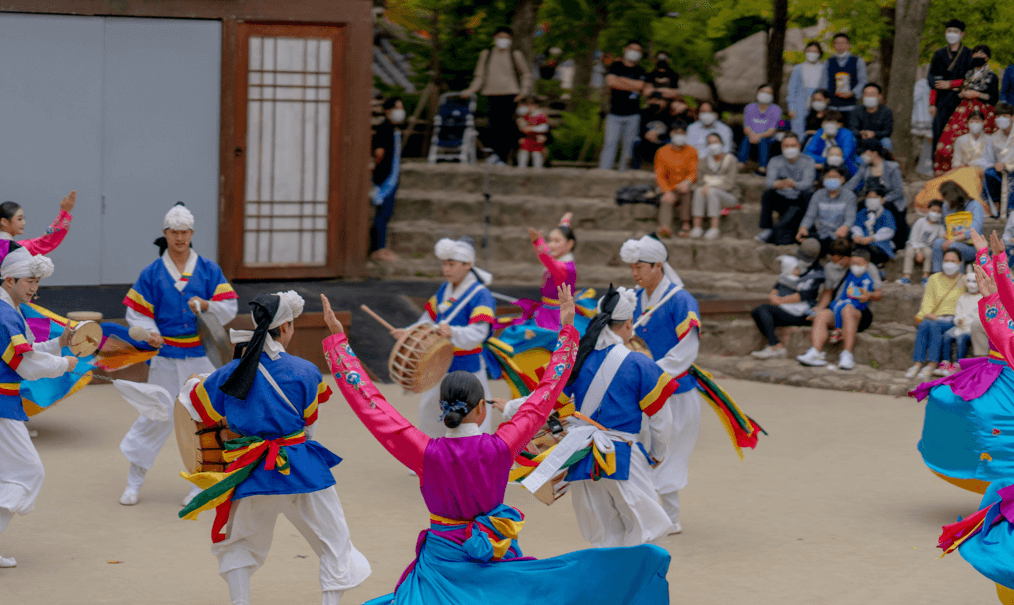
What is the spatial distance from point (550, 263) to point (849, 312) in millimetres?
3985

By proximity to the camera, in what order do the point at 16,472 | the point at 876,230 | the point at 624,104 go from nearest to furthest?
1. the point at 16,472
2. the point at 876,230
3. the point at 624,104

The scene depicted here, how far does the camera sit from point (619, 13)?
1780cm

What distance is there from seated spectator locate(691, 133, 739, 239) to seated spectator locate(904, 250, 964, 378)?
3.45m

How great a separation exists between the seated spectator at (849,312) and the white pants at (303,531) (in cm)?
722

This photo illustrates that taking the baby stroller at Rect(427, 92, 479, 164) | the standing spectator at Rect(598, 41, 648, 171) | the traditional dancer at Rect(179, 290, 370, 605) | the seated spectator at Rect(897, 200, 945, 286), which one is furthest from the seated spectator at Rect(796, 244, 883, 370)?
the traditional dancer at Rect(179, 290, 370, 605)

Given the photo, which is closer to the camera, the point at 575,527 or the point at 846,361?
the point at 575,527

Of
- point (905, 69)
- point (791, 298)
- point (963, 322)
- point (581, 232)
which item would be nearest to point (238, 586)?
point (963, 322)

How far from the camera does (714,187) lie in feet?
45.9

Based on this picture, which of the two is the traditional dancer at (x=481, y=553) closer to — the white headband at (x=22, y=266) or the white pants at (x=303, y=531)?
the white pants at (x=303, y=531)

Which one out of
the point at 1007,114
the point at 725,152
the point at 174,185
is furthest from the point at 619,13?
the point at 174,185

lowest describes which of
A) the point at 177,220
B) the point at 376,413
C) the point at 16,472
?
the point at 16,472

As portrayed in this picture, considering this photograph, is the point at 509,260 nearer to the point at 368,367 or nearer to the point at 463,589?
the point at 368,367

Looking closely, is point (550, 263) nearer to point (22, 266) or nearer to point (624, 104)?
point (22, 266)

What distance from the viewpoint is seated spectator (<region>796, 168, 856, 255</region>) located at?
41.9 ft
